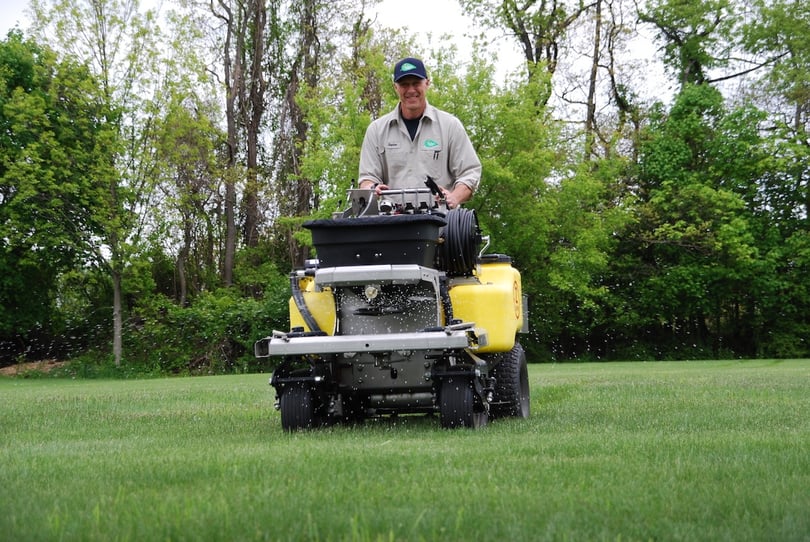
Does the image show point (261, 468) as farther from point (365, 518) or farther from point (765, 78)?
point (765, 78)

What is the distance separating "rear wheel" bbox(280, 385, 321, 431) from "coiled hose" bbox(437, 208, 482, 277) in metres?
1.17

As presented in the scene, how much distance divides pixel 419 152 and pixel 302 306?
1.46m

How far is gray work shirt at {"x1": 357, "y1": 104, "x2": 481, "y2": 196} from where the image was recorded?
721 centimetres

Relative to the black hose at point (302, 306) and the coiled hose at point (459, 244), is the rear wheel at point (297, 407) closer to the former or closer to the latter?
the black hose at point (302, 306)

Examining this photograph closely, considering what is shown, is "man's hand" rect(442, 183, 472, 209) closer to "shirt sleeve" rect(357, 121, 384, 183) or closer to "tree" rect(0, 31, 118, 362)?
"shirt sleeve" rect(357, 121, 384, 183)

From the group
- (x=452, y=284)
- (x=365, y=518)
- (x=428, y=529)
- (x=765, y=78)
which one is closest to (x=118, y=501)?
(x=365, y=518)

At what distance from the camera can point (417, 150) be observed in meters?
7.22

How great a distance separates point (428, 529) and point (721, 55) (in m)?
37.2

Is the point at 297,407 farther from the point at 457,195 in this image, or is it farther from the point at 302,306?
the point at 457,195

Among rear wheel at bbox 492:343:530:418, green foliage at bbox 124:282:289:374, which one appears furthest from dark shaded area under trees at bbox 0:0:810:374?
rear wheel at bbox 492:343:530:418

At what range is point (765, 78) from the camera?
119 ft

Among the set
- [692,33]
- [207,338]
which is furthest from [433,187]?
[692,33]

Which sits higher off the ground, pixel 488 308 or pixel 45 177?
pixel 45 177

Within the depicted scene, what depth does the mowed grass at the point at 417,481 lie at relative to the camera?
3008 mm
